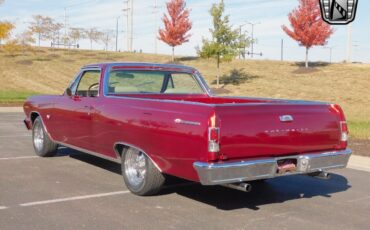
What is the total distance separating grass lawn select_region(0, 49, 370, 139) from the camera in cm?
2897

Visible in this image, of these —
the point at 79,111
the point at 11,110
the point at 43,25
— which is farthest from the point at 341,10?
the point at 43,25

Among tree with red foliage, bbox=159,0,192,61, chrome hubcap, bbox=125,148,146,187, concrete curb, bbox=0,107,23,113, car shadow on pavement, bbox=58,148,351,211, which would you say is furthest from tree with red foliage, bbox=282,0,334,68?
chrome hubcap, bbox=125,148,146,187

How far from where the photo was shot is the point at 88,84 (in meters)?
8.44

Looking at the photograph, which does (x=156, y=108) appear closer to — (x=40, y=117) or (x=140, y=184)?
(x=140, y=184)

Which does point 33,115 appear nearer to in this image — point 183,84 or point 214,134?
point 183,84

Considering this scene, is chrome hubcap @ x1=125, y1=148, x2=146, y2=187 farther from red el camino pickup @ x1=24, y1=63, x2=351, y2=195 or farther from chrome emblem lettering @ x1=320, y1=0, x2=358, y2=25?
chrome emblem lettering @ x1=320, y1=0, x2=358, y2=25

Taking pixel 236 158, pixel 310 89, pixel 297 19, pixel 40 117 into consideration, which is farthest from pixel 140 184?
pixel 297 19

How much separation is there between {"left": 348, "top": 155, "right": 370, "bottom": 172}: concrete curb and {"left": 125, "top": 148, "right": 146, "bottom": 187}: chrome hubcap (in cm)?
448

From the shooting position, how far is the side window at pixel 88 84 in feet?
25.4

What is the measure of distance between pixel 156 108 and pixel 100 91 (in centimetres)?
169

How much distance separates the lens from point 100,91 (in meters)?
7.30

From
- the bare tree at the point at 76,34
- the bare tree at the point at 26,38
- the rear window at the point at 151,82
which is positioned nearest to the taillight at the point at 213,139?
the rear window at the point at 151,82

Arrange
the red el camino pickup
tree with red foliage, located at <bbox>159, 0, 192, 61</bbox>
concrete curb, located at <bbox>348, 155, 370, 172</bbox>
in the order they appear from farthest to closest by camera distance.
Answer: tree with red foliage, located at <bbox>159, 0, 192, 61</bbox>, concrete curb, located at <bbox>348, 155, 370, 172</bbox>, the red el camino pickup

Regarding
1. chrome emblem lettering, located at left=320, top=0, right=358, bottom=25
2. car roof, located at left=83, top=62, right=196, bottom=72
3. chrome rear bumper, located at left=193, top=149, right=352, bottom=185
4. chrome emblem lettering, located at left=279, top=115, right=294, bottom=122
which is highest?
chrome emblem lettering, located at left=320, top=0, right=358, bottom=25
